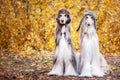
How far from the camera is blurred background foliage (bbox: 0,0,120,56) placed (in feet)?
39.5

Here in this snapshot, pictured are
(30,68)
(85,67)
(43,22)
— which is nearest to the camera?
(85,67)

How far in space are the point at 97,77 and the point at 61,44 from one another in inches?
36.9

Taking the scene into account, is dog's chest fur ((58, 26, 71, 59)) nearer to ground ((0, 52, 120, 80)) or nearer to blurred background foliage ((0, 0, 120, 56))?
ground ((0, 52, 120, 80))

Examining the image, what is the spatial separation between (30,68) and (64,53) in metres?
1.43

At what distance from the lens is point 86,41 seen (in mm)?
7219

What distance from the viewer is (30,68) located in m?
8.37

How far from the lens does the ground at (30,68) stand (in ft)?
22.8

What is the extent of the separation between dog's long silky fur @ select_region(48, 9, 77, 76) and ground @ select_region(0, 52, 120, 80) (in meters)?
0.22

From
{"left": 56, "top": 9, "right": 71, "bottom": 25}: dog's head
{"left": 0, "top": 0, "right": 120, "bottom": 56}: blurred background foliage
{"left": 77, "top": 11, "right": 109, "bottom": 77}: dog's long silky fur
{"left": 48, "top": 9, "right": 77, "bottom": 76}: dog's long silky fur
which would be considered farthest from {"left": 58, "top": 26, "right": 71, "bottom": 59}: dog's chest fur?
{"left": 0, "top": 0, "right": 120, "bottom": 56}: blurred background foliage

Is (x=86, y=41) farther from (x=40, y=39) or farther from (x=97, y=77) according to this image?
(x=40, y=39)

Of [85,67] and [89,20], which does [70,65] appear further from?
[89,20]

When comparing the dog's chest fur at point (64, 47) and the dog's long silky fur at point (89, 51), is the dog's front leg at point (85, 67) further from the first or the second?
the dog's chest fur at point (64, 47)

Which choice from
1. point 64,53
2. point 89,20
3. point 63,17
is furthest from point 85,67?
point 63,17

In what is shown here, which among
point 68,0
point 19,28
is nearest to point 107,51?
point 68,0
